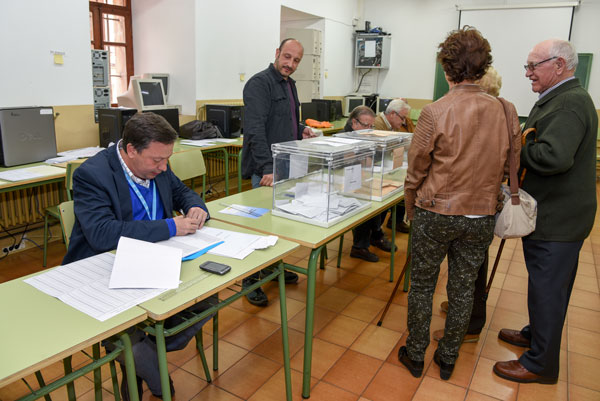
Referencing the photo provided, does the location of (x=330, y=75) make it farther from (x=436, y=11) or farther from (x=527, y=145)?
(x=527, y=145)

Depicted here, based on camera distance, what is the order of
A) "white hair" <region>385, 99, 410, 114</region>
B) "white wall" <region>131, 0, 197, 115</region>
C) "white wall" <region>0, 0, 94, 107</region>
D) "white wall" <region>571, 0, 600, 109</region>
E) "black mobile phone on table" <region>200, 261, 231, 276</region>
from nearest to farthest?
"black mobile phone on table" <region>200, 261, 231, 276</region> → "white wall" <region>0, 0, 94, 107</region> → "white hair" <region>385, 99, 410, 114</region> → "white wall" <region>131, 0, 197, 115</region> → "white wall" <region>571, 0, 600, 109</region>

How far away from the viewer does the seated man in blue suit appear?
158 centimetres

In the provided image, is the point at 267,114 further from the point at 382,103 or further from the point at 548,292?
the point at 382,103

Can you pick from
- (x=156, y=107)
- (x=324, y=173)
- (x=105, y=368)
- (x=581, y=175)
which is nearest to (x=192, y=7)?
(x=156, y=107)

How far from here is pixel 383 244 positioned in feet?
12.4

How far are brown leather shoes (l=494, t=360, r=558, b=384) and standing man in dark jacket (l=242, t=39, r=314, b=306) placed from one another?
1.37 m

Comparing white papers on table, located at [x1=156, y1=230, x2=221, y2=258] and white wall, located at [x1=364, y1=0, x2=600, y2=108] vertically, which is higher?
white wall, located at [x1=364, y1=0, x2=600, y2=108]

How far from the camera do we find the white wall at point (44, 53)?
11.2ft

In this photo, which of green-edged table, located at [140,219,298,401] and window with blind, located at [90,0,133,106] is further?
window with blind, located at [90,0,133,106]

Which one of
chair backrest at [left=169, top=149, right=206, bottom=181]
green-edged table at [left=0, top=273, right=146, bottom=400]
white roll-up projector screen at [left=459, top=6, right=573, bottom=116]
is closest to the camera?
green-edged table at [left=0, top=273, right=146, bottom=400]

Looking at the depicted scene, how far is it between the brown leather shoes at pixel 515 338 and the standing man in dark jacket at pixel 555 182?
1.20ft

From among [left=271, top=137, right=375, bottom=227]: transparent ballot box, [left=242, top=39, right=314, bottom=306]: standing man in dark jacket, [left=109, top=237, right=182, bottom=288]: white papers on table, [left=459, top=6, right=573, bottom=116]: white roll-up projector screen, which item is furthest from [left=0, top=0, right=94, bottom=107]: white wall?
[left=459, top=6, right=573, bottom=116]: white roll-up projector screen

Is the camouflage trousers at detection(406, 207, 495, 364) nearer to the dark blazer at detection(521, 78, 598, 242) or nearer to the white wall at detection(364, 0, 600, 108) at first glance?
the dark blazer at detection(521, 78, 598, 242)

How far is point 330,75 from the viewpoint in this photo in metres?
7.52
